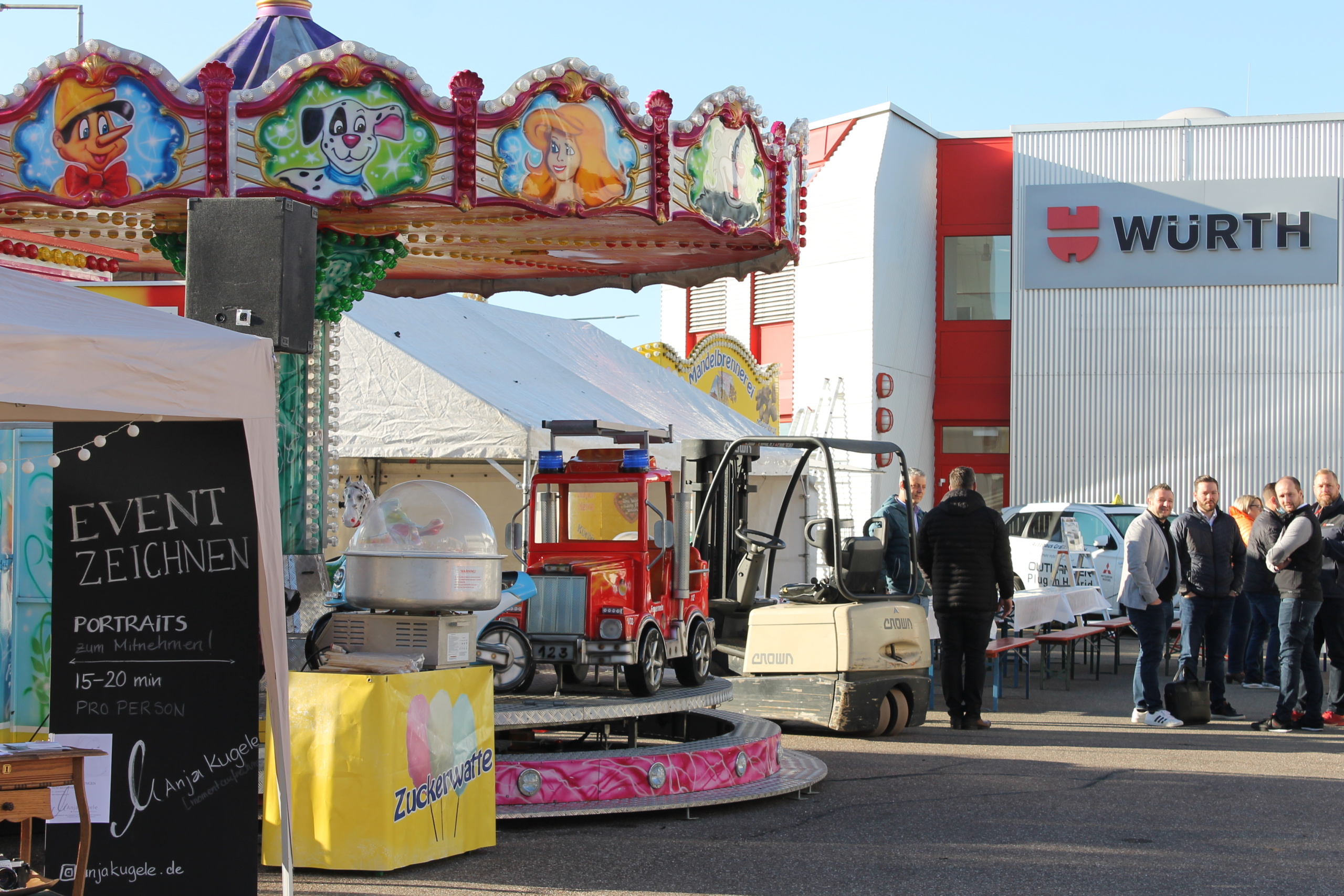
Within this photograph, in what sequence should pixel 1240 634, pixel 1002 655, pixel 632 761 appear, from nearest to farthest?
pixel 632 761 < pixel 1002 655 < pixel 1240 634

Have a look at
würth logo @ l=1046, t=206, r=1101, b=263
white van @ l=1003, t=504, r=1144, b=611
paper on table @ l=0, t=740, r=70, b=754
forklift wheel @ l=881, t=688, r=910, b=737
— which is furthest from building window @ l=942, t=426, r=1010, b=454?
paper on table @ l=0, t=740, r=70, b=754

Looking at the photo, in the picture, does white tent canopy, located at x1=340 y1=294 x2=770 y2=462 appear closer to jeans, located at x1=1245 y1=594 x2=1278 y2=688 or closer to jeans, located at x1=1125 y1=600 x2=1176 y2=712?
jeans, located at x1=1125 y1=600 x2=1176 y2=712

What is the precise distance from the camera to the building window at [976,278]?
2848 cm

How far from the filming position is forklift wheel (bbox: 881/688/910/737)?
1109cm

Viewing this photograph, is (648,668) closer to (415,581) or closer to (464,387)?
(415,581)

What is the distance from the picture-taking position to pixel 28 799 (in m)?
4.90

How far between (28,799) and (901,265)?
24.4m

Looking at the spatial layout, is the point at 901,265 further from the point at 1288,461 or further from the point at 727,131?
the point at 727,131

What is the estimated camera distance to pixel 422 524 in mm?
7262

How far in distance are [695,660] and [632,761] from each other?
163 cm

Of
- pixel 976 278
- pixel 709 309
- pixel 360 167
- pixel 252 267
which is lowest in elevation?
pixel 252 267

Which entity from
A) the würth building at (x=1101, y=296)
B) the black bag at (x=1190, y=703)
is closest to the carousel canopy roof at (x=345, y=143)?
the black bag at (x=1190, y=703)

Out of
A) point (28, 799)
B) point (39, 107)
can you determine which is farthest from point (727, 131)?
point (28, 799)

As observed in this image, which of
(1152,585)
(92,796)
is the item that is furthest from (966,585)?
(92,796)
